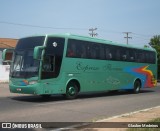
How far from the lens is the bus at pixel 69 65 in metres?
17.2

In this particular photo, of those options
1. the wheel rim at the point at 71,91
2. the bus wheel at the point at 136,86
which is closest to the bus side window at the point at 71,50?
the wheel rim at the point at 71,91

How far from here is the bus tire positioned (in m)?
19.1

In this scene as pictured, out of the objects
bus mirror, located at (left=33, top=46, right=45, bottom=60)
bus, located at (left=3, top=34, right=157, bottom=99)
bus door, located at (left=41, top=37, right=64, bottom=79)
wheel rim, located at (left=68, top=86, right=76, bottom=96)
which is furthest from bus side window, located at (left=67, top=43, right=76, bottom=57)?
bus mirror, located at (left=33, top=46, right=45, bottom=60)

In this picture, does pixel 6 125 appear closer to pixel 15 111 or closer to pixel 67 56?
pixel 15 111

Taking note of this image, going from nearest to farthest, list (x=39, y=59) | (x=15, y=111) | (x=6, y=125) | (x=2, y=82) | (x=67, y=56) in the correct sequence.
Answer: (x=6, y=125)
(x=15, y=111)
(x=39, y=59)
(x=67, y=56)
(x=2, y=82)

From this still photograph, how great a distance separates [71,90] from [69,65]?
4.55 feet

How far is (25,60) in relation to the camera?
17500 mm

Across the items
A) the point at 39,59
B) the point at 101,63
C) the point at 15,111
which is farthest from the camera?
the point at 101,63

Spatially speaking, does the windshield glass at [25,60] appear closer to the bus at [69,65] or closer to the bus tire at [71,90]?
A: the bus at [69,65]

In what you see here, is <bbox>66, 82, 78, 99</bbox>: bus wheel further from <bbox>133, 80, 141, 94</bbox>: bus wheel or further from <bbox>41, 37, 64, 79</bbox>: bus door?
<bbox>133, 80, 141, 94</bbox>: bus wheel

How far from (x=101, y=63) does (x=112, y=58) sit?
1.37 meters

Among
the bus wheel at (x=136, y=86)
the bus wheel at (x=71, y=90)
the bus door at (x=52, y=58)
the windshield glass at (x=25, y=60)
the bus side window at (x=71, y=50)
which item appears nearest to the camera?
the windshield glass at (x=25, y=60)

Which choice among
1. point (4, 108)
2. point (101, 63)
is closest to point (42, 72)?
point (4, 108)

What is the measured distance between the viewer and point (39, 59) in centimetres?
1711
